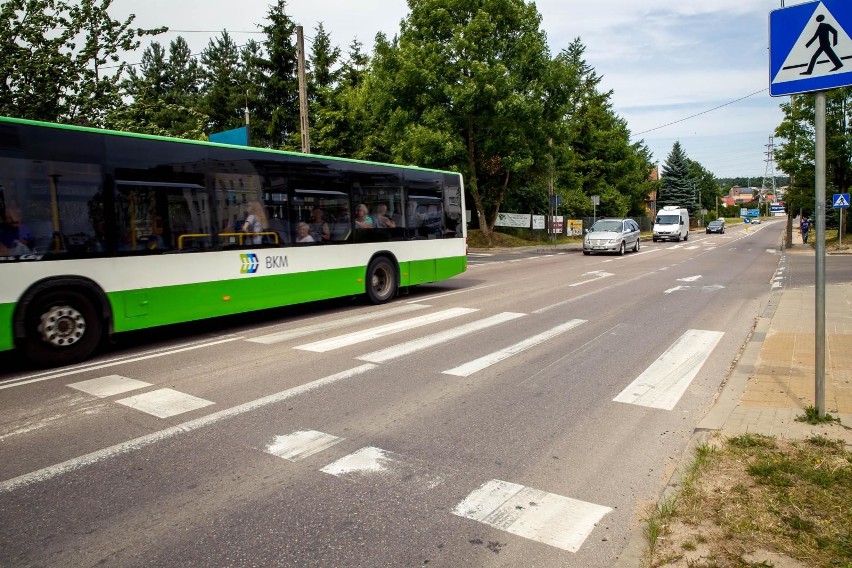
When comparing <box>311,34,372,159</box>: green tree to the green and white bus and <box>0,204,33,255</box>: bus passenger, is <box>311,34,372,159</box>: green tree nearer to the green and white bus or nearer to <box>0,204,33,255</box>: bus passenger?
the green and white bus

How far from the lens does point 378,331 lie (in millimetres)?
9164

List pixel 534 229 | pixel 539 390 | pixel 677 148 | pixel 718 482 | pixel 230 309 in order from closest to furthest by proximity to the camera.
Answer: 1. pixel 718 482
2. pixel 539 390
3. pixel 230 309
4. pixel 534 229
5. pixel 677 148

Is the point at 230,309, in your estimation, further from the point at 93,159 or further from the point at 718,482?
the point at 718,482

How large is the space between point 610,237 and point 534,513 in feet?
86.3

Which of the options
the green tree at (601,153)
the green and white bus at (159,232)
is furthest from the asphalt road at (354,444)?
the green tree at (601,153)

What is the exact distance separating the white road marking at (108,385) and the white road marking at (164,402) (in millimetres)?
332

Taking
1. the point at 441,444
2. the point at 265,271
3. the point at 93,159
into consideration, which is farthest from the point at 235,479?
the point at 265,271

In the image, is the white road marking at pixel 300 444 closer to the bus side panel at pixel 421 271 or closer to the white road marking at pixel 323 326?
the white road marking at pixel 323 326

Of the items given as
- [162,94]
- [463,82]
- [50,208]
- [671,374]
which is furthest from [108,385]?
[162,94]

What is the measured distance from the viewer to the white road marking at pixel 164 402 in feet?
17.7

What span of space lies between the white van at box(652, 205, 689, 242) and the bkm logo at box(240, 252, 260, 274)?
41.9 meters

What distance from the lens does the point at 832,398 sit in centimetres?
539

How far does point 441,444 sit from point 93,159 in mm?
6090

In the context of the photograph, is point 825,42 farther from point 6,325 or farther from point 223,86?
point 223,86
